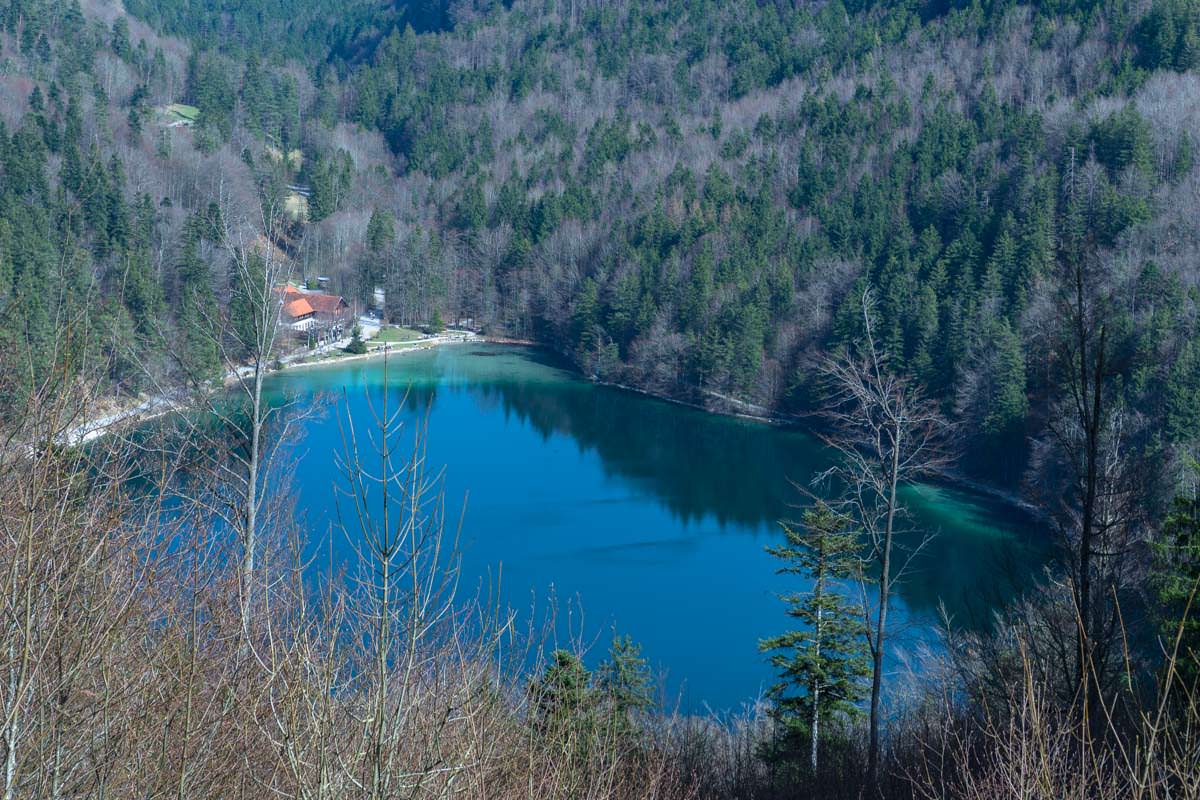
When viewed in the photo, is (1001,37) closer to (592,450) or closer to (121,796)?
(592,450)

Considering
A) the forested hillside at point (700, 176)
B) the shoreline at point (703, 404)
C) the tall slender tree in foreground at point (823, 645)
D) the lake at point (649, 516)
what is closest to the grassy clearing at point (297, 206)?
the forested hillside at point (700, 176)

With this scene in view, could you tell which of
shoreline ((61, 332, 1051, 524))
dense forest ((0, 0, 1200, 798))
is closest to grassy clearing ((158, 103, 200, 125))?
dense forest ((0, 0, 1200, 798))

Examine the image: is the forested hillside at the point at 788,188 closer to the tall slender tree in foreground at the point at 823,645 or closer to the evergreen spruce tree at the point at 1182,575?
→ the evergreen spruce tree at the point at 1182,575

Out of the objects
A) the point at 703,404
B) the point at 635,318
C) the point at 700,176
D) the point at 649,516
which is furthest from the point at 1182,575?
the point at 700,176

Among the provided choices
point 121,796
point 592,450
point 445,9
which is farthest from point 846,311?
point 445,9

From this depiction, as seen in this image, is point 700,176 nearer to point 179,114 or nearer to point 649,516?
point 179,114
